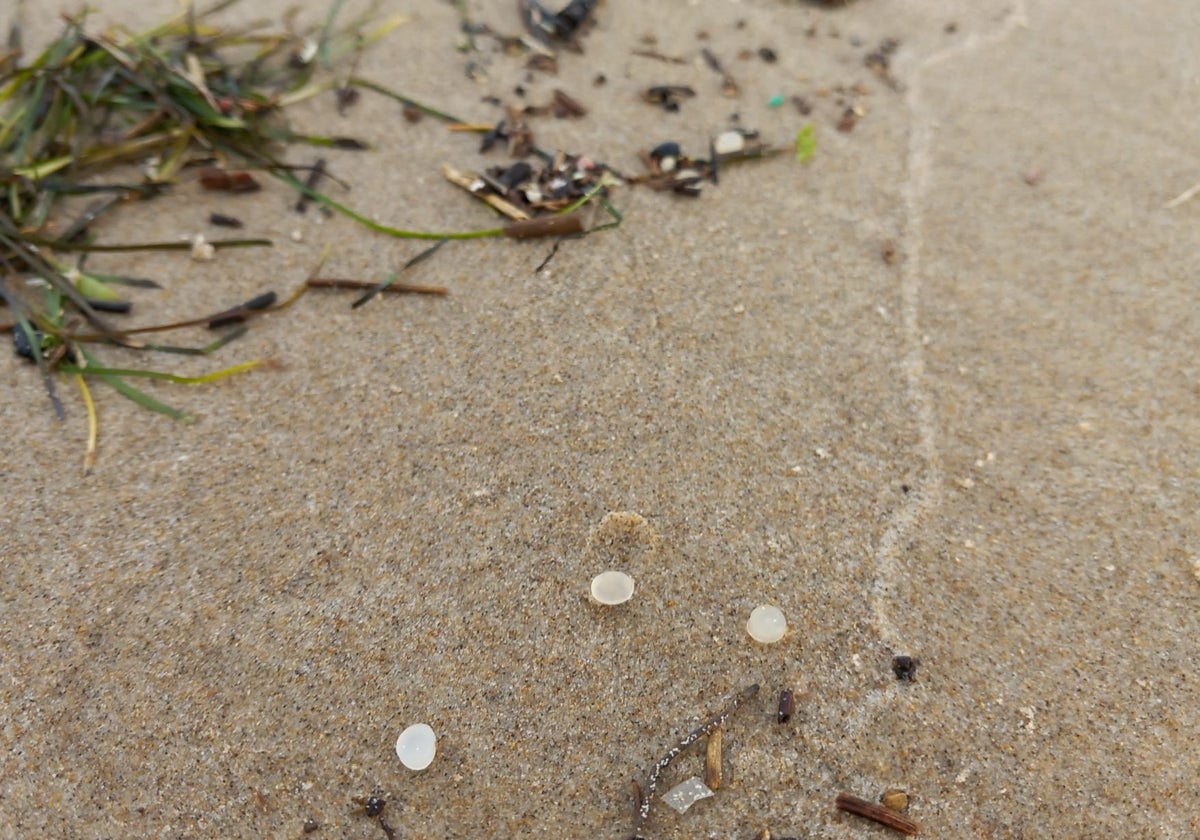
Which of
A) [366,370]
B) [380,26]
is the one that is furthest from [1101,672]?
[380,26]

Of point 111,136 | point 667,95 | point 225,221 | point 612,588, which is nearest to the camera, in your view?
point 612,588

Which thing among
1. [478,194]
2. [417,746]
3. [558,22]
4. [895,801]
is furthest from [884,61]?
[417,746]

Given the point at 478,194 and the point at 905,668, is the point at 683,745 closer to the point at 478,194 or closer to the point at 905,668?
the point at 905,668

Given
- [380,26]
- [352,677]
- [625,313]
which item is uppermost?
[380,26]

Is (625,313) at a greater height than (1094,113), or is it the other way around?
(1094,113)

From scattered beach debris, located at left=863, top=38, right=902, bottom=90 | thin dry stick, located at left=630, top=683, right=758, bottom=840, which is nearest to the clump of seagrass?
thin dry stick, located at left=630, top=683, right=758, bottom=840

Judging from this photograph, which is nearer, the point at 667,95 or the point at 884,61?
the point at 667,95

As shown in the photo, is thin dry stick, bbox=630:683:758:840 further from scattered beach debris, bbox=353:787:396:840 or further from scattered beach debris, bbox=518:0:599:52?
scattered beach debris, bbox=518:0:599:52

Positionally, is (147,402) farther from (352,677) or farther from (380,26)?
(380,26)
